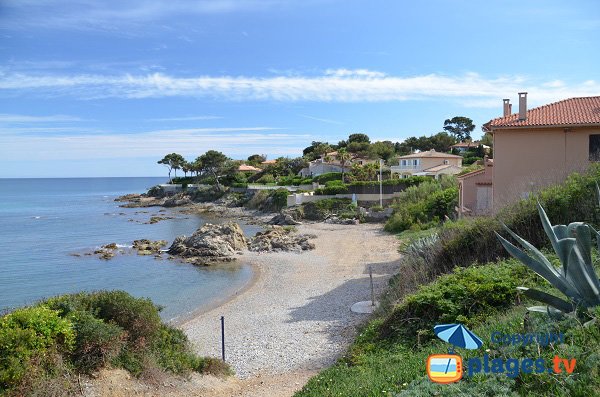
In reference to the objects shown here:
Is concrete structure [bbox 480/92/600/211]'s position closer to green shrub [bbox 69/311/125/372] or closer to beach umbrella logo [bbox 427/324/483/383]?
beach umbrella logo [bbox 427/324/483/383]

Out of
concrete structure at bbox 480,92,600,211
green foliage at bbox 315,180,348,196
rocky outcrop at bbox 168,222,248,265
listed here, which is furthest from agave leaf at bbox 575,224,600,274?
green foliage at bbox 315,180,348,196

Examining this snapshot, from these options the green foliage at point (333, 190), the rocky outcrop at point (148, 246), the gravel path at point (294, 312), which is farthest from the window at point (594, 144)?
the green foliage at point (333, 190)

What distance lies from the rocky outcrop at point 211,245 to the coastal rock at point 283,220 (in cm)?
1337

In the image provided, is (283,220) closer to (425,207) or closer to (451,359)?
(425,207)

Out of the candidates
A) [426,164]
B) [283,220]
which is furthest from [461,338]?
[426,164]

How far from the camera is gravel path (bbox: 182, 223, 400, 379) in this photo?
13.7m

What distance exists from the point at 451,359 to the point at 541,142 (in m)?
18.2

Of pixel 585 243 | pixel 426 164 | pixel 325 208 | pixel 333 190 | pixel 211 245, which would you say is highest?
pixel 426 164

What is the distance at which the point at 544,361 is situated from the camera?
5129 millimetres

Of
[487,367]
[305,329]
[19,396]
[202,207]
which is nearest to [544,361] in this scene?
[487,367]

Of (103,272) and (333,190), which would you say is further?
(333,190)

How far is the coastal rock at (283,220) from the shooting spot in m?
52.4

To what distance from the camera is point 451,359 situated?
5.56m

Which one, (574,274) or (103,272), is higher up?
(574,274)
